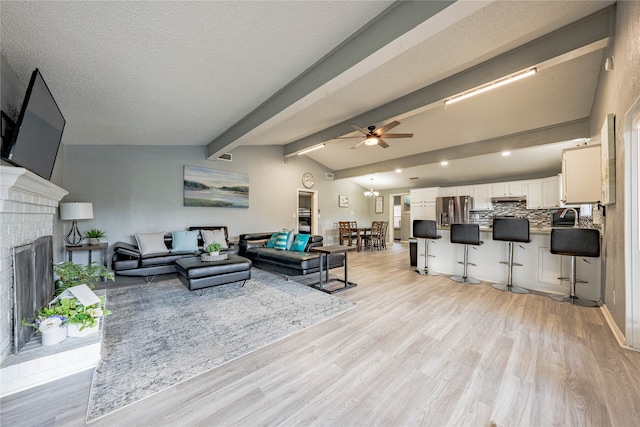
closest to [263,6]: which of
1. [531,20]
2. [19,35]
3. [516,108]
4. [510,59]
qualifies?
[19,35]

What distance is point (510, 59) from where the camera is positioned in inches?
111

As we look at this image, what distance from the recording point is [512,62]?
9.19 ft

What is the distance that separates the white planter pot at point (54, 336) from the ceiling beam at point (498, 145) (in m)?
6.81

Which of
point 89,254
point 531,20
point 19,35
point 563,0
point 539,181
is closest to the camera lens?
point 19,35

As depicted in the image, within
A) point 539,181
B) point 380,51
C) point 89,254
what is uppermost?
point 380,51

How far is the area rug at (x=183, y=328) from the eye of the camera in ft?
5.40

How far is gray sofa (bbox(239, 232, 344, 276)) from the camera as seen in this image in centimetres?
391

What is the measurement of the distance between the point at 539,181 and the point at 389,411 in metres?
7.58

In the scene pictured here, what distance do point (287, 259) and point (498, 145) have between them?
4985mm

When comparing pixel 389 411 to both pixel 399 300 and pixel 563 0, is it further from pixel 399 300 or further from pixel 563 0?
pixel 563 0

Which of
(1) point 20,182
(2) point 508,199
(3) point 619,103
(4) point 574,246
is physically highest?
(3) point 619,103

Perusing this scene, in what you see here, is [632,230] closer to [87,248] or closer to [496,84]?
[496,84]

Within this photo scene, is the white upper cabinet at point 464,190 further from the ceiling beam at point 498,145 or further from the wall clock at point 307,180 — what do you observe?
the wall clock at point 307,180

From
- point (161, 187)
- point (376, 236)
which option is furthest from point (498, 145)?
point (161, 187)
